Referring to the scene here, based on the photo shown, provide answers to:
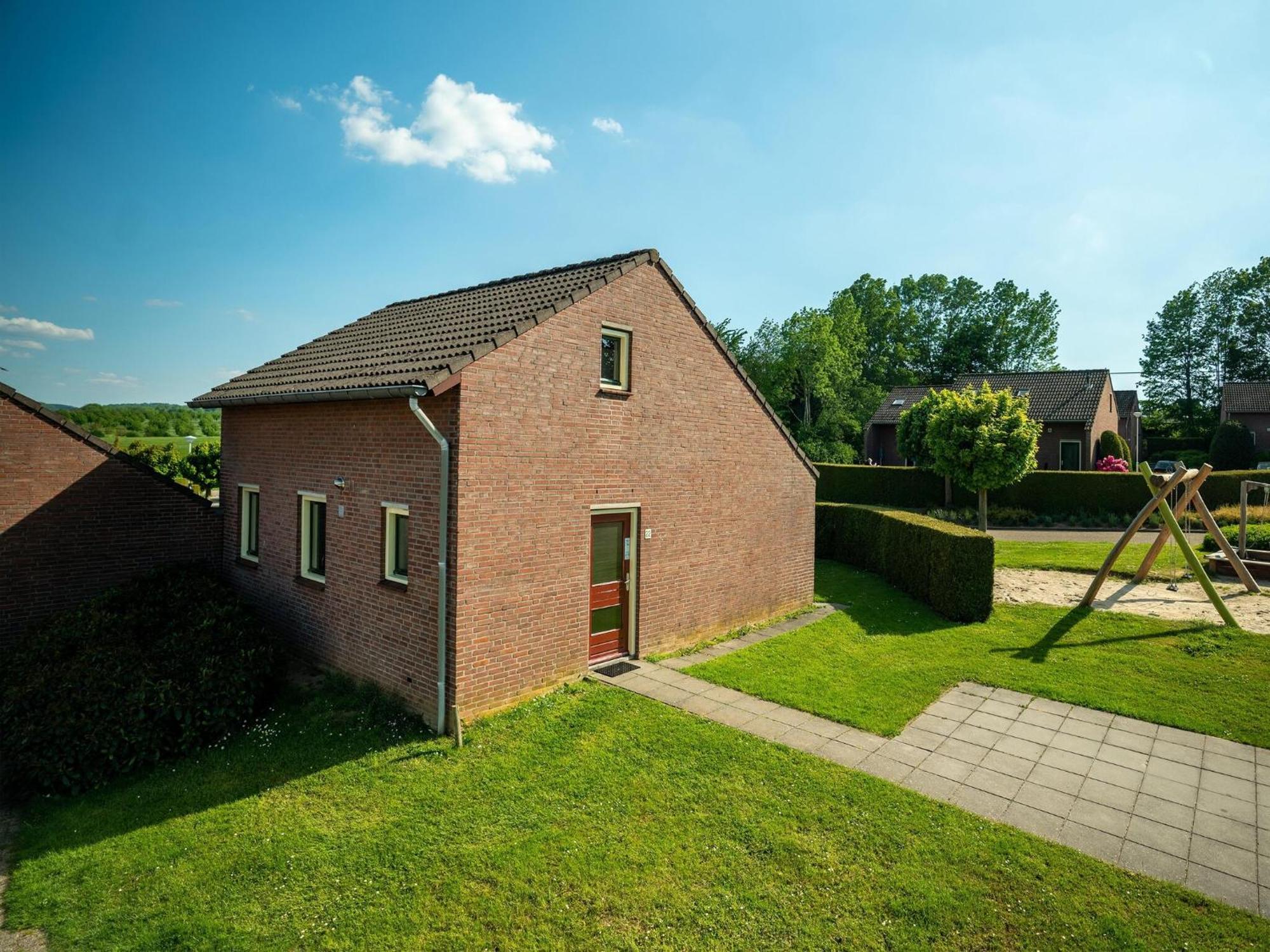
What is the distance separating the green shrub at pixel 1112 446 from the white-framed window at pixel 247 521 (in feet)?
127

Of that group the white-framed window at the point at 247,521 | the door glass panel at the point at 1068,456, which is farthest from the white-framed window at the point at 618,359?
the door glass panel at the point at 1068,456

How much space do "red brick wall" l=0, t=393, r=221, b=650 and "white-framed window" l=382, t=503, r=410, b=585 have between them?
18.6ft

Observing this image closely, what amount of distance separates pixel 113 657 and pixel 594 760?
606 cm

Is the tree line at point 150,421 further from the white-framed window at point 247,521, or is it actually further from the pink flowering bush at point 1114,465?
the pink flowering bush at point 1114,465

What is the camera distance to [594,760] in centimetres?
710

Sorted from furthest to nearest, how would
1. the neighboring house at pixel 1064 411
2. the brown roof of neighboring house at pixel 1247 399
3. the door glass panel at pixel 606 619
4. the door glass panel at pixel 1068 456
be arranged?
the brown roof of neighboring house at pixel 1247 399, the door glass panel at pixel 1068 456, the neighboring house at pixel 1064 411, the door glass panel at pixel 606 619

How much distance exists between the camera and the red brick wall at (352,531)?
26.2 feet

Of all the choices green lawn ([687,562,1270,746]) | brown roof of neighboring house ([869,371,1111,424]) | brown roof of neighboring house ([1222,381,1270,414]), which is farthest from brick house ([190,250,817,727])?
brown roof of neighboring house ([1222,381,1270,414])

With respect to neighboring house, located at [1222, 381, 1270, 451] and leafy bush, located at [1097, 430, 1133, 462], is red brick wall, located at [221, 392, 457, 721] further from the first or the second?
neighboring house, located at [1222, 381, 1270, 451]

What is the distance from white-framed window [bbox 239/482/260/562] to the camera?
1175cm

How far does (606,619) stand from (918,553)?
27.1 feet

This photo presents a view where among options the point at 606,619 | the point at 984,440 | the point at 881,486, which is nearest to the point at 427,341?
the point at 606,619

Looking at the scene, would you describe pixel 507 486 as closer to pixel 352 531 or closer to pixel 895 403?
pixel 352 531

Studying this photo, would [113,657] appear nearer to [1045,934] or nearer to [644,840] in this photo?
[644,840]
